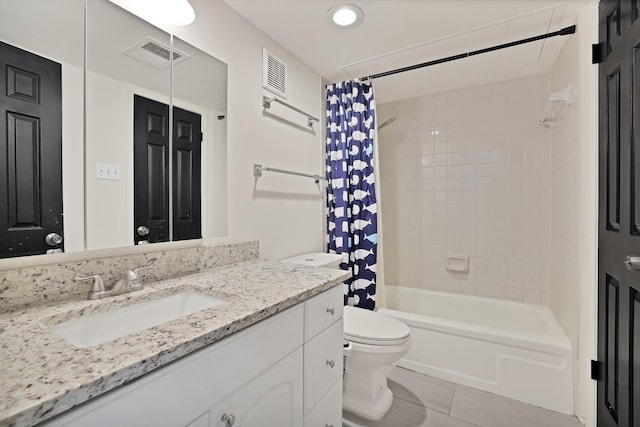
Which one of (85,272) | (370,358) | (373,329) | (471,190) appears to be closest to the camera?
(85,272)

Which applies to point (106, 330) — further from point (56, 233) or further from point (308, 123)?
point (308, 123)

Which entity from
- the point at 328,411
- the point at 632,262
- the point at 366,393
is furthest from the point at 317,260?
the point at 632,262

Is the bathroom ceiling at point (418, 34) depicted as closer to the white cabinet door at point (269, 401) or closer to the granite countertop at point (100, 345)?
the granite countertop at point (100, 345)

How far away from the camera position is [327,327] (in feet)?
3.94

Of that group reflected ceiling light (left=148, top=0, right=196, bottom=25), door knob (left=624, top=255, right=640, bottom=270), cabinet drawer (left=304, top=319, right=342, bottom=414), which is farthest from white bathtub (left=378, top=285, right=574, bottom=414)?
reflected ceiling light (left=148, top=0, right=196, bottom=25)

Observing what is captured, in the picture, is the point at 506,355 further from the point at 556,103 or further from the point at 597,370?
the point at 556,103

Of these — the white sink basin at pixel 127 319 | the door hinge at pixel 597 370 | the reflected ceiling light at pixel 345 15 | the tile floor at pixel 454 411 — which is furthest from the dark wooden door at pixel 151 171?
the door hinge at pixel 597 370

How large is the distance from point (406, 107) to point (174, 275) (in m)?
2.62

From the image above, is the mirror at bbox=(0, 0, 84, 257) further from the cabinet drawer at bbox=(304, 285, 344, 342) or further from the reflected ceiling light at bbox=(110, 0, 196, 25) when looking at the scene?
the cabinet drawer at bbox=(304, 285, 344, 342)

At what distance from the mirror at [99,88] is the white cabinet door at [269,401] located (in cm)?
74

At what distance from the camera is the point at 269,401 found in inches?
35.5

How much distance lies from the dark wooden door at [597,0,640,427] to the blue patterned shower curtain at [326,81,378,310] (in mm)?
1302

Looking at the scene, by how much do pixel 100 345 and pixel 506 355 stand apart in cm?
209

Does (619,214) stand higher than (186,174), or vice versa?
(186,174)
